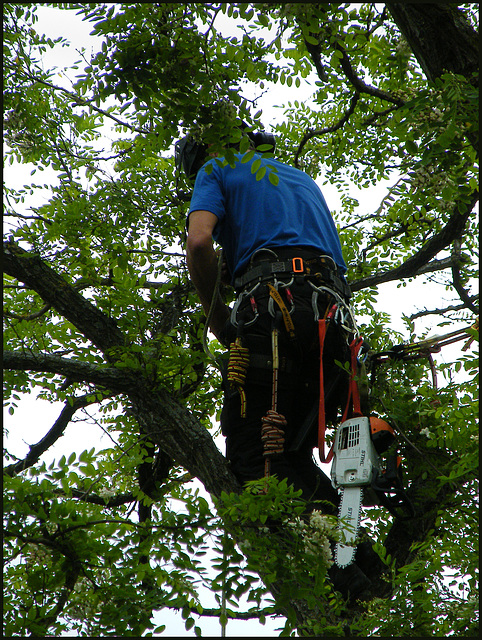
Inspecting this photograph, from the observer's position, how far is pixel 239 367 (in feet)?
10.7

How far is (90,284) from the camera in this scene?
14.3ft

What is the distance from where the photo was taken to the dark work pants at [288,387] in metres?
3.31

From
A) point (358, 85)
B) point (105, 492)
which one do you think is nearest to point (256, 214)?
point (358, 85)

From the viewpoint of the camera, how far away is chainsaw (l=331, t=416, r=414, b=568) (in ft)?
10.00

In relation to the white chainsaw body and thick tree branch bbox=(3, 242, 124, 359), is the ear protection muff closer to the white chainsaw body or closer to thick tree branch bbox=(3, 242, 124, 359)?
thick tree branch bbox=(3, 242, 124, 359)

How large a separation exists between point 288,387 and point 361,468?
56 cm

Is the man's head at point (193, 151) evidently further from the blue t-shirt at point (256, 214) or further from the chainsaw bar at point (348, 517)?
the chainsaw bar at point (348, 517)

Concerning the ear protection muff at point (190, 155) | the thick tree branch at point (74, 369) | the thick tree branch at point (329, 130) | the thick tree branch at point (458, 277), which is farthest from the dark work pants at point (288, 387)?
the thick tree branch at point (458, 277)

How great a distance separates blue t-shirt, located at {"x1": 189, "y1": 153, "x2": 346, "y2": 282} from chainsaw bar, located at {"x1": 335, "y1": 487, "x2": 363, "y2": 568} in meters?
1.35

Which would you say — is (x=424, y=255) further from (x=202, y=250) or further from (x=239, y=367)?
(x=239, y=367)

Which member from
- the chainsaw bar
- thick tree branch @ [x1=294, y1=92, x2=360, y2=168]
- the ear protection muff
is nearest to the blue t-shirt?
the ear protection muff

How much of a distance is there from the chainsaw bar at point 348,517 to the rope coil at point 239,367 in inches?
25.3

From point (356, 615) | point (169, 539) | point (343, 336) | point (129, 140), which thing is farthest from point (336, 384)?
point (129, 140)

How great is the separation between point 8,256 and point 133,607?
2321mm
